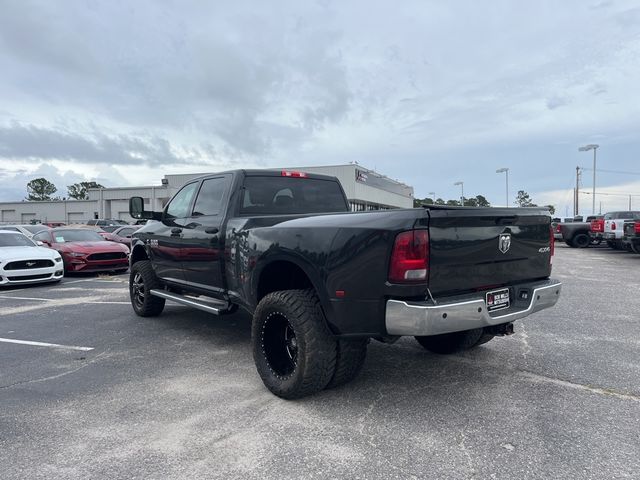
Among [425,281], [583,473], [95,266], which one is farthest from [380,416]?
[95,266]

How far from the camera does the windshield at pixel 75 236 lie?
13.4m

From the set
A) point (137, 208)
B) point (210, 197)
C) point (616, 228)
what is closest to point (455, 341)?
point (210, 197)

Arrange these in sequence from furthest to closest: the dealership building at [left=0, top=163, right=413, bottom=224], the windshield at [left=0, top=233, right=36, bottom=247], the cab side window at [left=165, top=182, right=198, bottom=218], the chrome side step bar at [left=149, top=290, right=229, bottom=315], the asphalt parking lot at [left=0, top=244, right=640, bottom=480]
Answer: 1. the dealership building at [left=0, top=163, right=413, bottom=224]
2. the windshield at [left=0, top=233, right=36, bottom=247]
3. the cab side window at [left=165, top=182, right=198, bottom=218]
4. the chrome side step bar at [left=149, top=290, right=229, bottom=315]
5. the asphalt parking lot at [left=0, top=244, right=640, bottom=480]

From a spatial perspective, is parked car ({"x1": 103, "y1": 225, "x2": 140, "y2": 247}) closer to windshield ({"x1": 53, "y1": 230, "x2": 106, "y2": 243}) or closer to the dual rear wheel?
windshield ({"x1": 53, "y1": 230, "x2": 106, "y2": 243})

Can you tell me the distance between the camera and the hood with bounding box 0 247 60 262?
1052 centimetres

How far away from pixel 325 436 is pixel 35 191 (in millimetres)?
126010

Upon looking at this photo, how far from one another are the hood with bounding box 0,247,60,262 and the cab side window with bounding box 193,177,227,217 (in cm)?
732

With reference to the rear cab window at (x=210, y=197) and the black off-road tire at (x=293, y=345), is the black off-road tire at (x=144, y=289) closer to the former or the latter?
the rear cab window at (x=210, y=197)

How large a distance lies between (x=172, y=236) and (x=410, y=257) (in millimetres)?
3621

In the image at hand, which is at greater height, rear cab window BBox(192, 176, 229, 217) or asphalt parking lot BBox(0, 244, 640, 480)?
rear cab window BBox(192, 176, 229, 217)

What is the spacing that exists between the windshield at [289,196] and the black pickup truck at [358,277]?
1.1 inches

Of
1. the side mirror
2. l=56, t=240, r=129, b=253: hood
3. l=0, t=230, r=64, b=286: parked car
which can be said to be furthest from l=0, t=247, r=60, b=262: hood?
the side mirror

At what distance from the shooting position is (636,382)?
3.98m

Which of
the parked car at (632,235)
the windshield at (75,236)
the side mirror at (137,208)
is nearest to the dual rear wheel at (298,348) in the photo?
the side mirror at (137,208)
